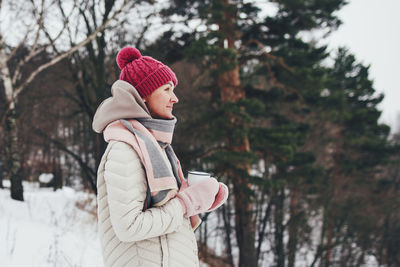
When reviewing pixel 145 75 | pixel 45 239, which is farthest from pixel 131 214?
pixel 45 239

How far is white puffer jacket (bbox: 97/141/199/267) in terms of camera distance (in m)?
1.19

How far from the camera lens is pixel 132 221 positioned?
3.88 feet

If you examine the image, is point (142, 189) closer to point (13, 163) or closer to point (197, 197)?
point (197, 197)

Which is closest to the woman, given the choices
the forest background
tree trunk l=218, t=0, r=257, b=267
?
the forest background

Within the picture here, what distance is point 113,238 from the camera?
1324 mm

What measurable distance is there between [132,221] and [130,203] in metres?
0.07

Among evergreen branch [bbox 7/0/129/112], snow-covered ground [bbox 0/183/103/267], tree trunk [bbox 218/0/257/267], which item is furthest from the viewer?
tree trunk [bbox 218/0/257/267]

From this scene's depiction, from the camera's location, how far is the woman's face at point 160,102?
1523mm

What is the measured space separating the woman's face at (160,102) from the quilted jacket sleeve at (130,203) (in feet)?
1.10

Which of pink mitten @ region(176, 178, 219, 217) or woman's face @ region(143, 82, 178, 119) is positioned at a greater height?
woman's face @ region(143, 82, 178, 119)

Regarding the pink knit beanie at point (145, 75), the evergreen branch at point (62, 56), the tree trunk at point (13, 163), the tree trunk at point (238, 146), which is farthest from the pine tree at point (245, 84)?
the pink knit beanie at point (145, 75)

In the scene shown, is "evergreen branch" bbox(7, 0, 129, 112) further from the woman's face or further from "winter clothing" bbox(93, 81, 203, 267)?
"winter clothing" bbox(93, 81, 203, 267)

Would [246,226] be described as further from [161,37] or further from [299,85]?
[161,37]

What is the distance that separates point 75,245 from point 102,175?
13.0 feet
